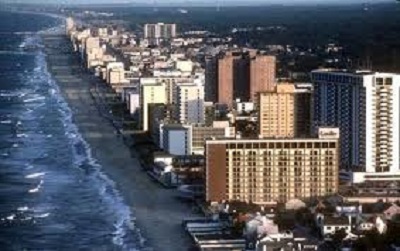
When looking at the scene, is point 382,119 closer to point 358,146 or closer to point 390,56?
point 358,146

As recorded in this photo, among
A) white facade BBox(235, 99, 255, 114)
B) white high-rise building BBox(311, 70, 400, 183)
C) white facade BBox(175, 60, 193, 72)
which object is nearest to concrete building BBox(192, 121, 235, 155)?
white high-rise building BBox(311, 70, 400, 183)

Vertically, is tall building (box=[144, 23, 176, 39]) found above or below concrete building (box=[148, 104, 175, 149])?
below

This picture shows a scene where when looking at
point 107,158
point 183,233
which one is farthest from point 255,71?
point 183,233

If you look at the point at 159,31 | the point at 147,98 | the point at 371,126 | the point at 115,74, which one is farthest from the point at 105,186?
the point at 159,31

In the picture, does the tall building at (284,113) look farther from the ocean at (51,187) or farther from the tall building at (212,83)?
the tall building at (212,83)

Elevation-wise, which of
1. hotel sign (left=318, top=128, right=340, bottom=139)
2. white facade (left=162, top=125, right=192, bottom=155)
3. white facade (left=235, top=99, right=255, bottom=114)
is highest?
hotel sign (left=318, top=128, right=340, bottom=139)

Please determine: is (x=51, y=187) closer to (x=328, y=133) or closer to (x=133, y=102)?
(x=328, y=133)

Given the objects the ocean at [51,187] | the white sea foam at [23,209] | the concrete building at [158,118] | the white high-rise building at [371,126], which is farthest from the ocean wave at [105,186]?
the white high-rise building at [371,126]

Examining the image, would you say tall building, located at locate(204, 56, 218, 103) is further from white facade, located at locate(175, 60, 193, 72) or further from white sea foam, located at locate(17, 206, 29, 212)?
white sea foam, located at locate(17, 206, 29, 212)
